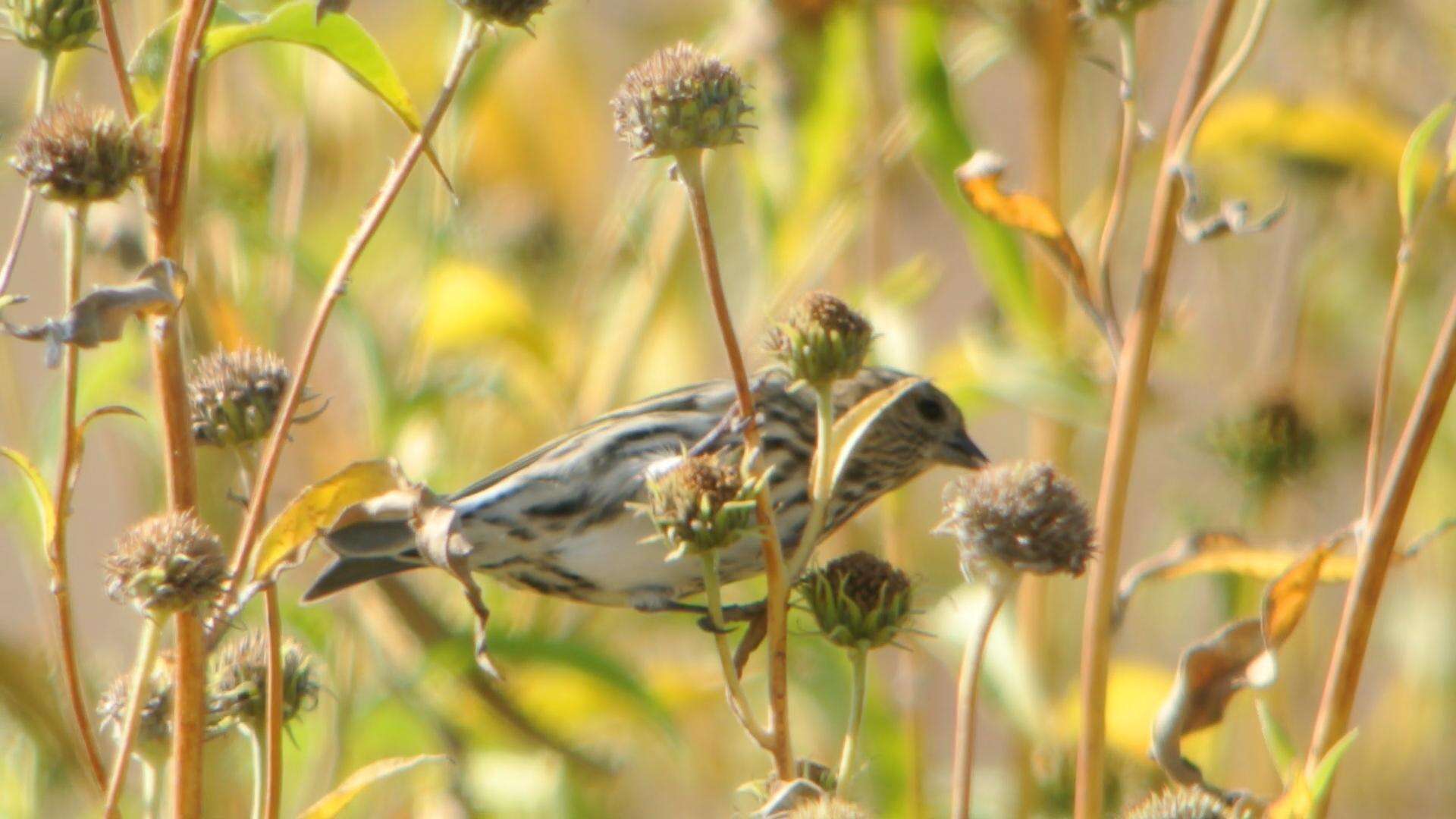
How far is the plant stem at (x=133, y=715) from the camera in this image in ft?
3.67

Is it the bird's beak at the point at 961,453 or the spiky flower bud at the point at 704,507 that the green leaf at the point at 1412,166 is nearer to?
the spiky flower bud at the point at 704,507

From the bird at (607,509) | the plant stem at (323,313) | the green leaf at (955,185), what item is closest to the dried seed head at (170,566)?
the plant stem at (323,313)

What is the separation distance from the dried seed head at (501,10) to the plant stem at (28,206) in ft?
0.98

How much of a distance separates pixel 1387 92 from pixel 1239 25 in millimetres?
287

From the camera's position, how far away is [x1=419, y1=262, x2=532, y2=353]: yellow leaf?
2.58m

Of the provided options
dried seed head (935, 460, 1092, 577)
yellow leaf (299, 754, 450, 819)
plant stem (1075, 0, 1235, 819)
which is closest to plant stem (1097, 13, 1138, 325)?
plant stem (1075, 0, 1235, 819)

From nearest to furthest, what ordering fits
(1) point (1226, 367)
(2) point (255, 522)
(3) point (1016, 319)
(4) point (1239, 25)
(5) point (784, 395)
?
1. (2) point (255, 522)
2. (3) point (1016, 319)
3. (5) point (784, 395)
4. (1) point (1226, 367)
5. (4) point (1239, 25)

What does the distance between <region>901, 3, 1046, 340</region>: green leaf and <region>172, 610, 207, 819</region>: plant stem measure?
1056mm

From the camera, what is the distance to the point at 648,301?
8.89 feet

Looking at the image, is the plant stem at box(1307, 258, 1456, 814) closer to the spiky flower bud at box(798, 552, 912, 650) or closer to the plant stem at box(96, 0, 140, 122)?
the spiky flower bud at box(798, 552, 912, 650)

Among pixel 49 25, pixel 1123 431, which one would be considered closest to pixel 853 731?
pixel 1123 431

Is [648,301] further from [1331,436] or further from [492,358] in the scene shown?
[1331,436]

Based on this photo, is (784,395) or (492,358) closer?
(784,395)

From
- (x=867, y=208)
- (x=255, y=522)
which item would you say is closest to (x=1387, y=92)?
(x=867, y=208)
